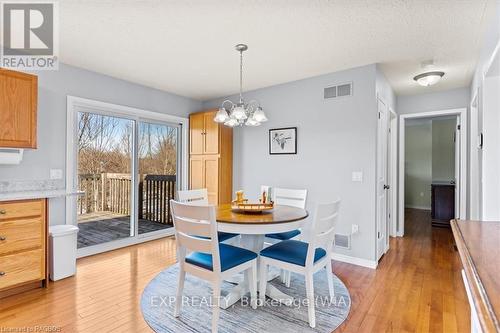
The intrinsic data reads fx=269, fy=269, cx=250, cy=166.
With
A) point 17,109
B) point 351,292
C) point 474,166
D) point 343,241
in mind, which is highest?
point 17,109

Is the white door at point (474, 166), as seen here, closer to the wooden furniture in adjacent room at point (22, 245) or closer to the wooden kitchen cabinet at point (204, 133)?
the wooden kitchen cabinet at point (204, 133)

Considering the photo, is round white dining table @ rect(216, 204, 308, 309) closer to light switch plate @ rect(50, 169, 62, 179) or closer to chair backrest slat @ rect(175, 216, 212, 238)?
chair backrest slat @ rect(175, 216, 212, 238)

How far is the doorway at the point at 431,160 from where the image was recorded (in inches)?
167

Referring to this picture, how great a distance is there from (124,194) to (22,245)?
1676mm

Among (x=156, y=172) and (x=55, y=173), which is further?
(x=156, y=172)

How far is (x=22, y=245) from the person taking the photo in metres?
2.46

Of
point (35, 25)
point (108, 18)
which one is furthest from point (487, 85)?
point (35, 25)

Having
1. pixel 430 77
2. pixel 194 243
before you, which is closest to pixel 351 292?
pixel 194 243

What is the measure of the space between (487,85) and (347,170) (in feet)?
5.11

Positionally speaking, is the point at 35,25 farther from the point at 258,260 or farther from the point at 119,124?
the point at 258,260

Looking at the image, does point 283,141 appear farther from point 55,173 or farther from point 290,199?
point 55,173

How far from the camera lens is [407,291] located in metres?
2.57

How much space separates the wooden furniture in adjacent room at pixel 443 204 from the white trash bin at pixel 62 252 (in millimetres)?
6270

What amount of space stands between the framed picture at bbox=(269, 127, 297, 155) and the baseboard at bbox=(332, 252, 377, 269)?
1.51 m
